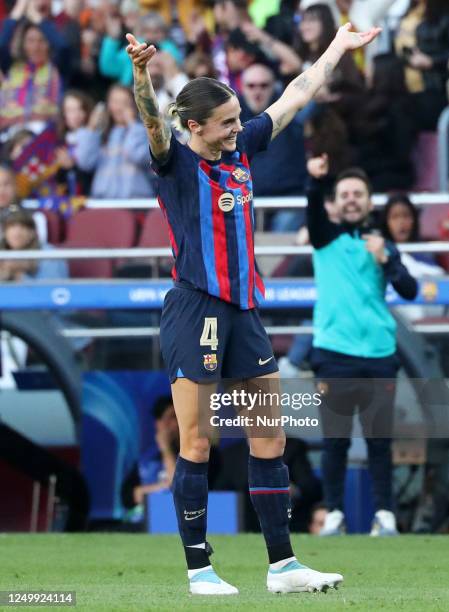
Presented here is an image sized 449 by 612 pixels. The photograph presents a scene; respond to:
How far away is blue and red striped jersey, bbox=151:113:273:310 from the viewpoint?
235 inches

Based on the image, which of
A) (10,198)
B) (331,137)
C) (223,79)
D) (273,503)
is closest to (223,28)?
(223,79)

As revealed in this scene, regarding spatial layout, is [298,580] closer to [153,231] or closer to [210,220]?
[210,220]

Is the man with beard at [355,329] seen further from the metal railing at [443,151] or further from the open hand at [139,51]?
the open hand at [139,51]

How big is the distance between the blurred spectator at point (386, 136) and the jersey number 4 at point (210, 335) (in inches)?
278

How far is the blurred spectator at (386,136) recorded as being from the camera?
1292 centimetres

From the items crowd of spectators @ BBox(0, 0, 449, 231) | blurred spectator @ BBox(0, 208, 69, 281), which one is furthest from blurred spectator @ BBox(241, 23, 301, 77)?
blurred spectator @ BBox(0, 208, 69, 281)

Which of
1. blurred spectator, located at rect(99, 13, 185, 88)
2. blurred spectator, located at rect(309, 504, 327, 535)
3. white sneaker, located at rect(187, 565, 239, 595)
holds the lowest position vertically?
blurred spectator, located at rect(309, 504, 327, 535)

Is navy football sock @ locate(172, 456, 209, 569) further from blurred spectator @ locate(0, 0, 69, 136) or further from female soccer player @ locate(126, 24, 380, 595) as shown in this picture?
blurred spectator @ locate(0, 0, 69, 136)

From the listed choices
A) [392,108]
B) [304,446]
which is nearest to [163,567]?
[304,446]

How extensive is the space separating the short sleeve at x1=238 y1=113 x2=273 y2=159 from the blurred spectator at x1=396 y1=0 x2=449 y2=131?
7147 millimetres

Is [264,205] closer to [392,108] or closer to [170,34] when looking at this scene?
[392,108]

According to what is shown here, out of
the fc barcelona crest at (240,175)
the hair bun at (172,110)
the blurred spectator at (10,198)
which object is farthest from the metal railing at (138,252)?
the fc barcelona crest at (240,175)

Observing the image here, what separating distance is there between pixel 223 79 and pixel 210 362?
8.57 meters

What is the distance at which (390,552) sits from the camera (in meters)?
8.38
